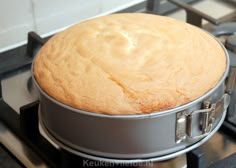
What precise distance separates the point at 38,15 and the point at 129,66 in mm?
382

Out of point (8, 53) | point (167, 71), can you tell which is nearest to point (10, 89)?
point (8, 53)

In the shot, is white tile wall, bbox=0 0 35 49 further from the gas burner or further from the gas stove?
the gas burner

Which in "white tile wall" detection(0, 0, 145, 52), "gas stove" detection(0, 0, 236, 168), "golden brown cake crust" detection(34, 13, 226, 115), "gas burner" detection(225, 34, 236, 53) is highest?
"golden brown cake crust" detection(34, 13, 226, 115)

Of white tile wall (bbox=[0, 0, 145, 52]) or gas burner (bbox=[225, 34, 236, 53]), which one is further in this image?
white tile wall (bbox=[0, 0, 145, 52])

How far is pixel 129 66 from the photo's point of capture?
536mm

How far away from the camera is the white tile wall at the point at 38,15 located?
822 millimetres

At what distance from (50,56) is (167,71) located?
0.15 meters

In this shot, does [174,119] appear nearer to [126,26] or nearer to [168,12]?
[126,26]

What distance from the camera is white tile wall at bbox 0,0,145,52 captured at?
82 centimetres

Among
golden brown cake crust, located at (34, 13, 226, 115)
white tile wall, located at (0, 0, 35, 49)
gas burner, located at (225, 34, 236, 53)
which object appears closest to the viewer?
golden brown cake crust, located at (34, 13, 226, 115)

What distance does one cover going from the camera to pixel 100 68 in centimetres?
54

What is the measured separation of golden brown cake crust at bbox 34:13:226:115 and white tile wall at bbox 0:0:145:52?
0.76 feet

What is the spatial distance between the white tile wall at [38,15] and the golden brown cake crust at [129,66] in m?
0.23

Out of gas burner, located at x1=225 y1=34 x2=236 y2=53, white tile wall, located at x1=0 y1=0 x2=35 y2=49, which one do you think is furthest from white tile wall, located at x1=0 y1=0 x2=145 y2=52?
gas burner, located at x1=225 y1=34 x2=236 y2=53
